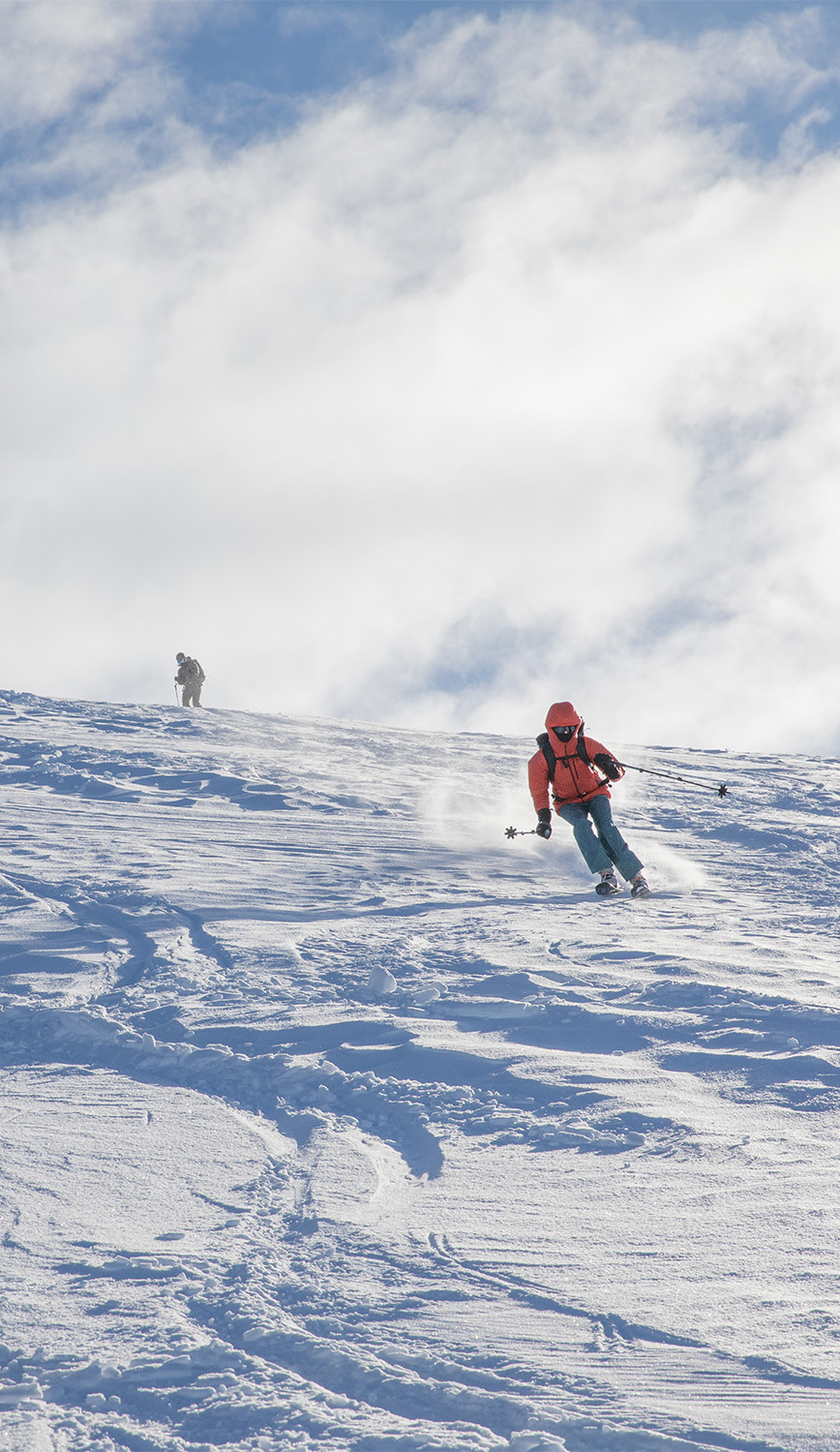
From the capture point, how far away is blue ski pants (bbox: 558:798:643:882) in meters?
10.0

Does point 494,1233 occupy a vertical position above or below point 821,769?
below

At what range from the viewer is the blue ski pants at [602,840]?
10.0 m

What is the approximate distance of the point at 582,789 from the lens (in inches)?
399

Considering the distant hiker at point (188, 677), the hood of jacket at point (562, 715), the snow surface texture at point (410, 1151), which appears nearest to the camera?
the snow surface texture at point (410, 1151)

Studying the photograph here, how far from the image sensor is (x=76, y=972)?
8.22 m

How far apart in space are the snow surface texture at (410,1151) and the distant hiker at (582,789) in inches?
18.5

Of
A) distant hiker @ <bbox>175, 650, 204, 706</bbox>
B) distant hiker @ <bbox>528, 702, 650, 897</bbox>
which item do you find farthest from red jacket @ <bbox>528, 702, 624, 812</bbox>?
distant hiker @ <bbox>175, 650, 204, 706</bbox>

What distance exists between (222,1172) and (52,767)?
429 inches

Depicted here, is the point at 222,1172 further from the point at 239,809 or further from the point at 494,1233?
the point at 239,809

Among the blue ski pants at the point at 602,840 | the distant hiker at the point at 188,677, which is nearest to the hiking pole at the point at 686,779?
the blue ski pants at the point at 602,840

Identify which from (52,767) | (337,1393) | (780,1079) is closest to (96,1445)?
(337,1393)

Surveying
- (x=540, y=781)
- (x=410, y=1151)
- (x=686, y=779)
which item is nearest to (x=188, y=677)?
(x=686, y=779)

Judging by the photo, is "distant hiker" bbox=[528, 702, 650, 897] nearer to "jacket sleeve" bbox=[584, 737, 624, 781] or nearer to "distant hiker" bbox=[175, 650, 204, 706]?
"jacket sleeve" bbox=[584, 737, 624, 781]

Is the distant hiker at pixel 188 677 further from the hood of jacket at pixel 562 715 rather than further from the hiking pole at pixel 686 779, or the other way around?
the hood of jacket at pixel 562 715
